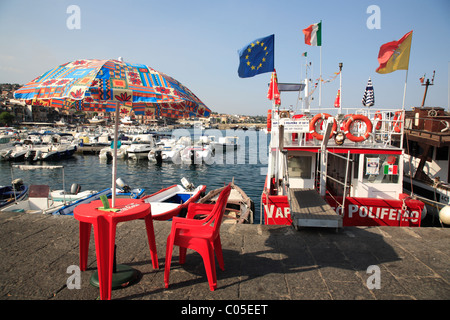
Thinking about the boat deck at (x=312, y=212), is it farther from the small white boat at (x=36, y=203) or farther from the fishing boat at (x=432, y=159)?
the small white boat at (x=36, y=203)

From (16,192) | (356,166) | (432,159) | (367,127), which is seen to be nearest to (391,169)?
(356,166)

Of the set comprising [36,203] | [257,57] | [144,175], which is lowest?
[144,175]

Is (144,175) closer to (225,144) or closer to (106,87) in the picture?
(225,144)

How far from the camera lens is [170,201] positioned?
487 inches

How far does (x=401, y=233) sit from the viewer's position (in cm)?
555

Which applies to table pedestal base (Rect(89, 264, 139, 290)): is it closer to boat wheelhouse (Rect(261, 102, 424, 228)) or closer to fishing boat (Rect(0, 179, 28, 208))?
boat wheelhouse (Rect(261, 102, 424, 228))

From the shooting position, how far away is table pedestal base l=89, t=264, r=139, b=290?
3543 mm

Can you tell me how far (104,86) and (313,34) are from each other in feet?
30.2

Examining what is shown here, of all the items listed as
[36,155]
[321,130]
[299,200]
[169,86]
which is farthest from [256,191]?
[36,155]

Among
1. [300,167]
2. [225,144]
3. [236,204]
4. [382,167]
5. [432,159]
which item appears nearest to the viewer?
[382,167]

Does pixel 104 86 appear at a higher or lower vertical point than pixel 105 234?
higher

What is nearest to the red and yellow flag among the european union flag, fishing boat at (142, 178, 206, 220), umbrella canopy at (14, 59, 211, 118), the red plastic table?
the european union flag

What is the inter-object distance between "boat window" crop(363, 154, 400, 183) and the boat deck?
220 cm
